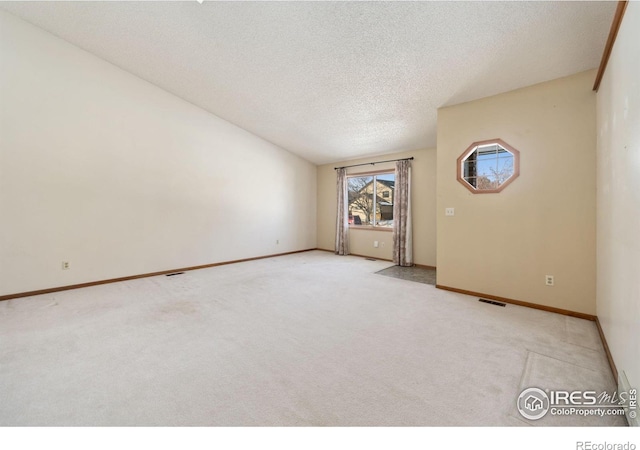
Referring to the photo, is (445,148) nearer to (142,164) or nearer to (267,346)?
(267,346)

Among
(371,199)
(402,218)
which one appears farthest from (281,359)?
(371,199)

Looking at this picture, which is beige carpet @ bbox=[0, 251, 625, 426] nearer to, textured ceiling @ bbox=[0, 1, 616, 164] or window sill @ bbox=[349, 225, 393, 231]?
textured ceiling @ bbox=[0, 1, 616, 164]

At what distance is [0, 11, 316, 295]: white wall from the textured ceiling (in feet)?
1.30

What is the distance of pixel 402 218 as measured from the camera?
5438 millimetres

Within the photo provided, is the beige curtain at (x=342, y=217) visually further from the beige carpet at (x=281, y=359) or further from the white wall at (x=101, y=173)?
the beige carpet at (x=281, y=359)

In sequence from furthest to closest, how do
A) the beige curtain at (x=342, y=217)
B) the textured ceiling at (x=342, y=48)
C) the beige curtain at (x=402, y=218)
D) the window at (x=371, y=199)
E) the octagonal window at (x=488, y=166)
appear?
1. the beige curtain at (x=342, y=217)
2. the window at (x=371, y=199)
3. the beige curtain at (x=402, y=218)
4. the octagonal window at (x=488, y=166)
5. the textured ceiling at (x=342, y=48)

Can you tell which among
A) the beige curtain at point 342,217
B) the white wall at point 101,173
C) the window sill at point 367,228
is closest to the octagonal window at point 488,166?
the window sill at point 367,228

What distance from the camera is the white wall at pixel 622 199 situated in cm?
132

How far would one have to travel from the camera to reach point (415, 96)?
3334 mm

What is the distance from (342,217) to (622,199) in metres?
5.09

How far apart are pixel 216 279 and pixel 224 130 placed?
9.70 ft

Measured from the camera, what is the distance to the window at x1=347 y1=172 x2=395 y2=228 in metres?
6.05

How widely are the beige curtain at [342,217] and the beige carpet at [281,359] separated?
10.9 ft

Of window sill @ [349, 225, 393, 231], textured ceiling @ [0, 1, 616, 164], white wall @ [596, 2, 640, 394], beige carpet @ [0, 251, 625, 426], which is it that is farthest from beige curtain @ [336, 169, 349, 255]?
white wall @ [596, 2, 640, 394]
